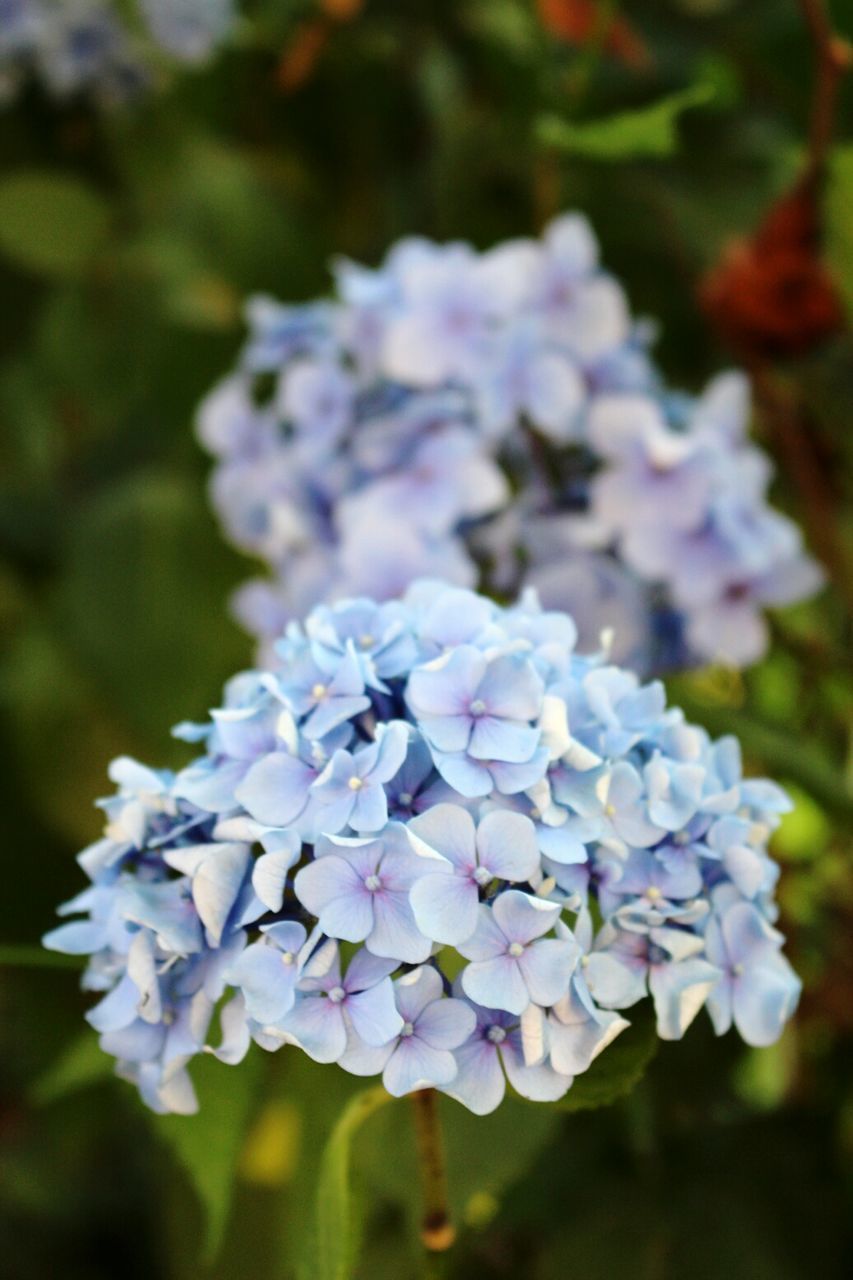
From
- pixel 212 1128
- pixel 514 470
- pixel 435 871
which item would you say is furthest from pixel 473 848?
pixel 514 470

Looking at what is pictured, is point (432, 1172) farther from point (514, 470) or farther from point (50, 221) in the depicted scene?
point (50, 221)

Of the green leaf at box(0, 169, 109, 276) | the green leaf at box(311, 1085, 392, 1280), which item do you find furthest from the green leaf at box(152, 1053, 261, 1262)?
the green leaf at box(0, 169, 109, 276)

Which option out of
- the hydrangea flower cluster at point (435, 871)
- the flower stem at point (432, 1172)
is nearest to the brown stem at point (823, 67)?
the hydrangea flower cluster at point (435, 871)

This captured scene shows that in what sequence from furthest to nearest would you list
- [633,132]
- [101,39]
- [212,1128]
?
[101,39] < [633,132] < [212,1128]

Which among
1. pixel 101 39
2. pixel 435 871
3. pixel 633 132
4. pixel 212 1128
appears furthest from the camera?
pixel 101 39

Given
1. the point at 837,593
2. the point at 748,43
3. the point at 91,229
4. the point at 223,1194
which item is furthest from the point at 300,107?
the point at 223,1194

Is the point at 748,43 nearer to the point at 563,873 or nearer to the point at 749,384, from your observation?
the point at 749,384
